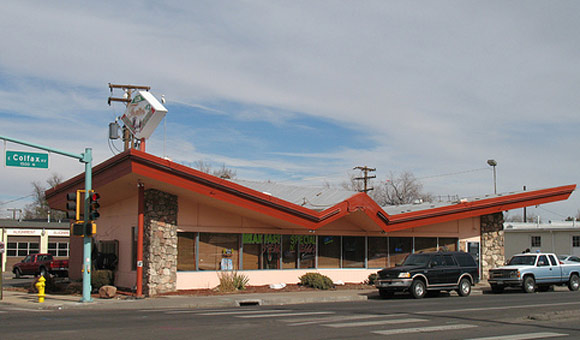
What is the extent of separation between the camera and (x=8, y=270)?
5031 centimetres

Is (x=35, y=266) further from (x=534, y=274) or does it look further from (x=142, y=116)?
(x=534, y=274)

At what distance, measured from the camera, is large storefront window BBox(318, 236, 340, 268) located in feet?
95.3

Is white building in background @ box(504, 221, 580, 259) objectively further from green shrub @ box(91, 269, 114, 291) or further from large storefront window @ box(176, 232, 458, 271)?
green shrub @ box(91, 269, 114, 291)

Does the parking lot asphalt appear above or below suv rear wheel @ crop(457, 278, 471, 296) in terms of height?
below

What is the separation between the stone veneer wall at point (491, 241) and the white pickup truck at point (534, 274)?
5770 mm

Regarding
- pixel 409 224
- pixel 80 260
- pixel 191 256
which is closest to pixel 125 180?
pixel 191 256

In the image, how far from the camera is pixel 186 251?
24766 mm

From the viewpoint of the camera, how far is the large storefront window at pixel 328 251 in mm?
29062

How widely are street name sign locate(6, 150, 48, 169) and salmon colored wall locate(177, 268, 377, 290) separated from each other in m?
7.55

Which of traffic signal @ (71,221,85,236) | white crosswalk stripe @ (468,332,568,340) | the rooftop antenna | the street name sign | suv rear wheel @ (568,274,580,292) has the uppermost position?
the rooftop antenna

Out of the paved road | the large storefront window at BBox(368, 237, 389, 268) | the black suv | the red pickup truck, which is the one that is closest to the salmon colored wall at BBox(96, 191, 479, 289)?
the large storefront window at BBox(368, 237, 389, 268)

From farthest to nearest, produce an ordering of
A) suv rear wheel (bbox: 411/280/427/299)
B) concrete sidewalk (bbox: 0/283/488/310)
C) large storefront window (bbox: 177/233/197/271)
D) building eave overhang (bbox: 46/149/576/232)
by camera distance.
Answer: large storefront window (bbox: 177/233/197/271)
suv rear wheel (bbox: 411/280/427/299)
building eave overhang (bbox: 46/149/576/232)
concrete sidewalk (bbox: 0/283/488/310)

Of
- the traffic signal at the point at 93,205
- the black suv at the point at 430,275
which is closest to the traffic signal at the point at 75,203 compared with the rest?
the traffic signal at the point at 93,205

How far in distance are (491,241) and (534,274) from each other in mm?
7424
